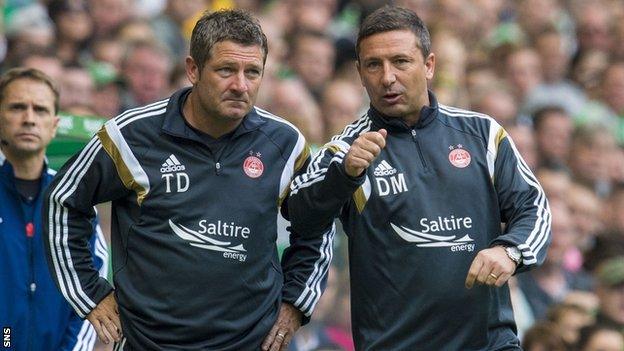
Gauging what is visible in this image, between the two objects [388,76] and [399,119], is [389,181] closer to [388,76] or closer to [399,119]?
[399,119]

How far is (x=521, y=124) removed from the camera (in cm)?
1327

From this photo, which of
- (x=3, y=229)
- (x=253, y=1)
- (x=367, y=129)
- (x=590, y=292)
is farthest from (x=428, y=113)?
(x=253, y=1)

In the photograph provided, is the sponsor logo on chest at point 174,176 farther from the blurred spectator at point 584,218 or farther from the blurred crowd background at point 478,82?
the blurred spectator at point 584,218

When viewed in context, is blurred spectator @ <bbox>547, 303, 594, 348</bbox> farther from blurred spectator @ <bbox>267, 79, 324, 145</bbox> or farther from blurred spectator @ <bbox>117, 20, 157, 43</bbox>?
blurred spectator @ <bbox>117, 20, 157, 43</bbox>

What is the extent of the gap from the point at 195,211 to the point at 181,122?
16.8 inches

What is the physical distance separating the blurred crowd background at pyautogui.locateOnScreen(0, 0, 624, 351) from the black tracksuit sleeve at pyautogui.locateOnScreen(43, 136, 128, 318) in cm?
233

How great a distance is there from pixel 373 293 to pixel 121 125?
4.41ft

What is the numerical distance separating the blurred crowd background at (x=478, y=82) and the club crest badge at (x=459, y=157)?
216 cm

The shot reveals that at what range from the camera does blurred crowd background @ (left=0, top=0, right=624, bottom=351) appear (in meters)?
10.4

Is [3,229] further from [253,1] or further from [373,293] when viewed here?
[253,1]

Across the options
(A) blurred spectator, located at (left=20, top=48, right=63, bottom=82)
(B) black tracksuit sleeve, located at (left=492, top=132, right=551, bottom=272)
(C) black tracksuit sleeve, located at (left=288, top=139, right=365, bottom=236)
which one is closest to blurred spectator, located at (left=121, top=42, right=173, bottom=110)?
(A) blurred spectator, located at (left=20, top=48, right=63, bottom=82)

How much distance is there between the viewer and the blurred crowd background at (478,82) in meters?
10.4

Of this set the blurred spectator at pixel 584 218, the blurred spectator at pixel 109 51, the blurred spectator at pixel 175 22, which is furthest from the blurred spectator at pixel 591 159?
the blurred spectator at pixel 109 51

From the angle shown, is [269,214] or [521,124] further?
[521,124]
